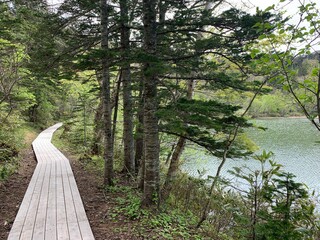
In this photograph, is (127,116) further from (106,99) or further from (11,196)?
(11,196)

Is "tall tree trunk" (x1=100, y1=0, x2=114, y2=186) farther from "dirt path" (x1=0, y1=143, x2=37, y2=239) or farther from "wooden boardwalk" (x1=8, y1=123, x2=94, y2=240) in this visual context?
"dirt path" (x1=0, y1=143, x2=37, y2=239)

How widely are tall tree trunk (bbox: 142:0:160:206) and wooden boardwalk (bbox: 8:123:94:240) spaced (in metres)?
1.08

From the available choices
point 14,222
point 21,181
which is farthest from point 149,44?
point 21,181

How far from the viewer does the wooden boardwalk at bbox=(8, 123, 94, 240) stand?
9.53 ft

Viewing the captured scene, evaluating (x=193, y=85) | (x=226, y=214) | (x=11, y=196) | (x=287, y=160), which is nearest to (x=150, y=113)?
(x=226, y=214)

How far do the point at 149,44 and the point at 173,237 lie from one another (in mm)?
2750

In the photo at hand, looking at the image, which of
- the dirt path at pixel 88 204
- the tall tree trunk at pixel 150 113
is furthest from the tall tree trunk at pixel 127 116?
the tall tree trunk at pixel 150 113

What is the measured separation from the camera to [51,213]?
352 cm

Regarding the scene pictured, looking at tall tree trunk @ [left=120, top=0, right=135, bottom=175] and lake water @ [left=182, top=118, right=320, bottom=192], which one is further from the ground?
tall tree trunk @ [left=120, top=0, right=135, bottom=175]

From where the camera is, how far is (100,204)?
4102 millimetres

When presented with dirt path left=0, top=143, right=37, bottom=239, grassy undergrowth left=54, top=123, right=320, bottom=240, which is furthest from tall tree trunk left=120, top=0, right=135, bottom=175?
dirt path left=0, top=143, right=37, bottom=239

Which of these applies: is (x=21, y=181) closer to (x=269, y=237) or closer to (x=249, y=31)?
(x=269, y=237)

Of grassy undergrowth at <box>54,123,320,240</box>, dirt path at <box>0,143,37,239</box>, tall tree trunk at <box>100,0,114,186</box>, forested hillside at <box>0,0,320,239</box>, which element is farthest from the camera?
tall tree trunk at <box>100,0,114,186</box>

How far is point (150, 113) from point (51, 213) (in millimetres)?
2261
